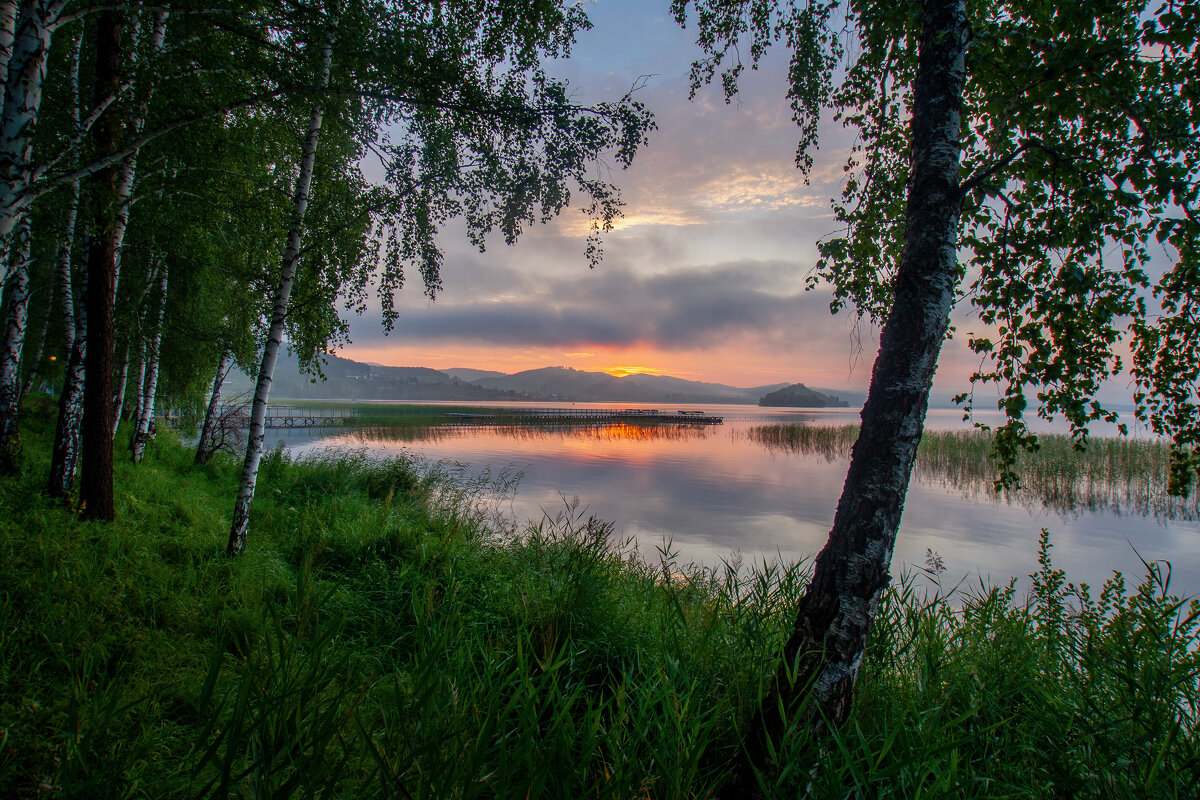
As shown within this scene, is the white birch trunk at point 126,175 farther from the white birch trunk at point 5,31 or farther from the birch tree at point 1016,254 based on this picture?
the birch tree at point 1016,254

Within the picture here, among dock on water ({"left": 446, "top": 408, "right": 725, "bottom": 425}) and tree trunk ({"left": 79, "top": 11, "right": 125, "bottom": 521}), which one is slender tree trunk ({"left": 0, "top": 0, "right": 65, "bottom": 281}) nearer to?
tree trunk ({"left": 79, "top": 11, "right": 125, "bottom": 521})

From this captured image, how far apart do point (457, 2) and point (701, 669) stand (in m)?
7.53

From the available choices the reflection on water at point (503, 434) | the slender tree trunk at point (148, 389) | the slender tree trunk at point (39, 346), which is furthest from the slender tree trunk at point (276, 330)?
the reflection on water at point (503, 434)

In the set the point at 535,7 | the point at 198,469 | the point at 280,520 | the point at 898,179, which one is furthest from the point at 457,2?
the point at 198,469

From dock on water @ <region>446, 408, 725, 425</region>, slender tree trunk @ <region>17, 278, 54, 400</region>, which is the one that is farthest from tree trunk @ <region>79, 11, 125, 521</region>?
dock on water @ <region>446, 408, 725, 425</region>

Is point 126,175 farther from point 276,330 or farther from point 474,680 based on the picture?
point 474,680

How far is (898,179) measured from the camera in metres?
4.12

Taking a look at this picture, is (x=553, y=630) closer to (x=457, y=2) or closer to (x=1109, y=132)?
(x=1109, y=132)

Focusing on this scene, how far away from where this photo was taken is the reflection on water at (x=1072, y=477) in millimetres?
14641

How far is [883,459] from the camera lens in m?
2.45

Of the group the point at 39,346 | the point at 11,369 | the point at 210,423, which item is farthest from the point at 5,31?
the point at 39,346

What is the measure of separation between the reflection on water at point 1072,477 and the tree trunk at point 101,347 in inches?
759

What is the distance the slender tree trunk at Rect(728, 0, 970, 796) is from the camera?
7.82 ft

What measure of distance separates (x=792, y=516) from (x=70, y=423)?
51.6 ft
